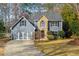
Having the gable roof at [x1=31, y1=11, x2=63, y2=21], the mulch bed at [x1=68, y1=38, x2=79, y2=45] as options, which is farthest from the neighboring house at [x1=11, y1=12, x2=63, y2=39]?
the mulch bed at [x1=68, y1=38, x2=79, y2=45]

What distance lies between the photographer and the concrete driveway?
2451mm

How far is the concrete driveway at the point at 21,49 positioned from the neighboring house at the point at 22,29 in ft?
0.12

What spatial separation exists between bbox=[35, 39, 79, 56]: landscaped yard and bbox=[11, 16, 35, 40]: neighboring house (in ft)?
0.29

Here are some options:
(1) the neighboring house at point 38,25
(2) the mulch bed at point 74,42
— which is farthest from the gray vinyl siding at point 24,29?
(2) the mulch bed at point 74,42

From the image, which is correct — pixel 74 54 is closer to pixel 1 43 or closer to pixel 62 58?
pixel 62 58

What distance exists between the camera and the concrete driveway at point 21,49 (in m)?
2.45

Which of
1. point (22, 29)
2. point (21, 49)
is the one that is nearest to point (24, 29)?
point (22, 29)

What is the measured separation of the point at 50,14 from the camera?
2.46 m

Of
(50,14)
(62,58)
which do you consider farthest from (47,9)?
(62,58)

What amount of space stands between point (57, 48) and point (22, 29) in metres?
0.27

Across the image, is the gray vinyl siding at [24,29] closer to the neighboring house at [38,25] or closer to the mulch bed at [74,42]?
the neighboring house at [38,25]

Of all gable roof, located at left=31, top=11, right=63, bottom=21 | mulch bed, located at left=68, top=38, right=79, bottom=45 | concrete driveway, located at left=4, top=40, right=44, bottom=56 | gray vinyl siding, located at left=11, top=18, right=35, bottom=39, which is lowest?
concrete driveway, located at left=4, top=40, right=44, bottom=56

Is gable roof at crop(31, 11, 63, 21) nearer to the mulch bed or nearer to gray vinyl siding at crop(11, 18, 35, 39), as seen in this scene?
gray vinyl siding at crop(11, 18, 35, 39)

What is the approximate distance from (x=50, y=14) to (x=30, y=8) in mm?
144
